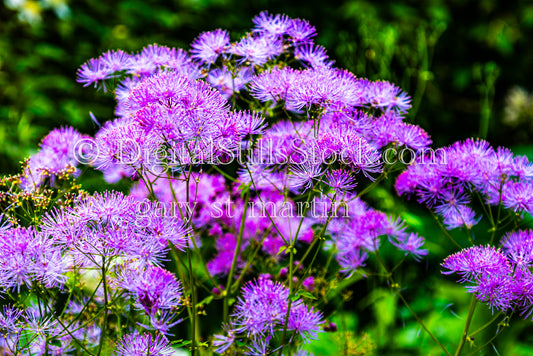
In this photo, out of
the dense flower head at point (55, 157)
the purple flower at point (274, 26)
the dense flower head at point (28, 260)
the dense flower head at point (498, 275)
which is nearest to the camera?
the dense flower head at point (28, 260)

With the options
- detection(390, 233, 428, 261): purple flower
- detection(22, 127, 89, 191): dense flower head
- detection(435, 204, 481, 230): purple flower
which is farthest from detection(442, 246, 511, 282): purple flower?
detection(22, 127, 89, 191): dense flower head

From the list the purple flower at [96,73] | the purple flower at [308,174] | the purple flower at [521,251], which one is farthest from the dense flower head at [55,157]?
the purple flower at [521,251]

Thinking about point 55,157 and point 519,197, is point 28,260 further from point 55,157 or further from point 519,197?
point 519,197

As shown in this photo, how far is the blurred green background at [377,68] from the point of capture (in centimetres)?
221

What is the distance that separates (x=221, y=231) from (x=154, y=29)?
274 centimetres

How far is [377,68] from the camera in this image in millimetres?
2512

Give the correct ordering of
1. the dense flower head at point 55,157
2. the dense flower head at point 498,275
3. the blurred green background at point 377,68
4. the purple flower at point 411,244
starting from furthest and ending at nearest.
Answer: the blurred green background at point 377,68 → the purple flower at point 411,244 → the dense flower head at point 55,157 → the dense flower head at point 498,275

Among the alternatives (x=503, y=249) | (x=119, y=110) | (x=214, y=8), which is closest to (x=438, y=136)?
(x=214, y=8)

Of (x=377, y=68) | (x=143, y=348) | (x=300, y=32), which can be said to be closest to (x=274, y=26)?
(x=300, y=32)

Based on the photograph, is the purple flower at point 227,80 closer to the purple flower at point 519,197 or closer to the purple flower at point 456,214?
the purple flower at point 456,214

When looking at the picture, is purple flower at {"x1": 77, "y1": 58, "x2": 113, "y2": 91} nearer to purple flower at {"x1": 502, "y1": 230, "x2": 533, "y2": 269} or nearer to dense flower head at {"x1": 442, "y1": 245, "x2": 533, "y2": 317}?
dense flower head at {"x1": 442, "y1": 245, "x2": 533, "y2": 317}

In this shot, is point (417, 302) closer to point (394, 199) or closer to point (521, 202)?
point (394, 199)

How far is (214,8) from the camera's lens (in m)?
3.92

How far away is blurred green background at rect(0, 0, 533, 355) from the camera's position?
2.21m
